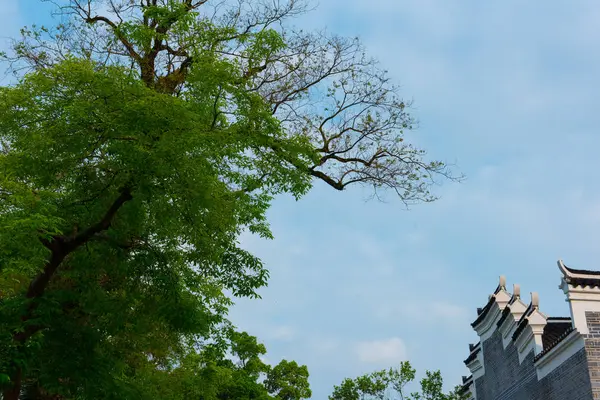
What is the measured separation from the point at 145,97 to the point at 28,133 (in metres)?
2.03

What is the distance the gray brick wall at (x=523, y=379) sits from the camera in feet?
48.6

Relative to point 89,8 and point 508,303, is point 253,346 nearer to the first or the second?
point 508,303

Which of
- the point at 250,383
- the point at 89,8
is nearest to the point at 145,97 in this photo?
the point at 89,8

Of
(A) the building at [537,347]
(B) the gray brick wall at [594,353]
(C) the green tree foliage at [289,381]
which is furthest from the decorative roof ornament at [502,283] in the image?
(C) the green tree foliage at [289,381]

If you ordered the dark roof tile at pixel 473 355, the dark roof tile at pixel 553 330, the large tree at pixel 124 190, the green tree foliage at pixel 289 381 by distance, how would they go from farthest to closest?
the green tree foliage at pixel 289 381, the dark roof tile at pixel 473 355, the dark roof tile at pixel 553 330, the large tree at pixel 124 190

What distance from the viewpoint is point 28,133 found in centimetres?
1084

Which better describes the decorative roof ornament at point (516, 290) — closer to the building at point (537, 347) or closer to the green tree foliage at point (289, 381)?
the building at point (537, 347)

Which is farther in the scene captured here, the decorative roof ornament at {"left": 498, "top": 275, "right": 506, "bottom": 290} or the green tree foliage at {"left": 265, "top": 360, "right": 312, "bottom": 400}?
the green tree foliage at {"left": 265, "top": 360, "right": 312, "bottom": 400}

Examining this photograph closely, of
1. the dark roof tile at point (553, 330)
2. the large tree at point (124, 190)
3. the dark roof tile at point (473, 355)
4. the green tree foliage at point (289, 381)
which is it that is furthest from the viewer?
the green tree foliage at point (289, 381)

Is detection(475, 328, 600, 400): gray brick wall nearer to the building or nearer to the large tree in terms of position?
the building

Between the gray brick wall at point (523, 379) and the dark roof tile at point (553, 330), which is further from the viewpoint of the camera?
the dark roof tile at point (553, 330)

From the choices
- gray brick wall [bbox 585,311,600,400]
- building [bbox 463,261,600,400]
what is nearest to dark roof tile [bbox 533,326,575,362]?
building [bbox 463,261,600,400]

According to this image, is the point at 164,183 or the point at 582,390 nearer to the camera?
the point at 164,183

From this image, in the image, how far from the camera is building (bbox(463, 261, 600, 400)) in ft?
47.7
